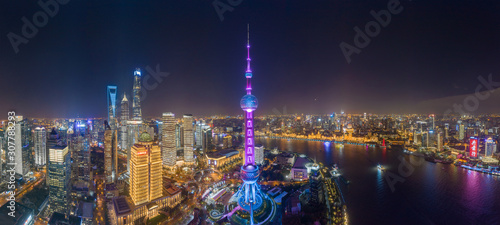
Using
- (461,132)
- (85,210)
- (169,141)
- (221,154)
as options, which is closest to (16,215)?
(85,210)

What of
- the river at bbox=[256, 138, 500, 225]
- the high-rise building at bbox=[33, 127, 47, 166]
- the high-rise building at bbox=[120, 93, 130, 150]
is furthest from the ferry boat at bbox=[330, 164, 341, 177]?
the high-rise building at bbox=[33, 127, 47, 166]

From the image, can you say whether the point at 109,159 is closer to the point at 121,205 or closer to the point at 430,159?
the point at 121,205

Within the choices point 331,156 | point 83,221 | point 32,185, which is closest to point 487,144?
point 331,156

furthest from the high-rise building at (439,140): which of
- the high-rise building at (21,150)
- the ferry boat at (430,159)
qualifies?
the high-rise building at (21,150)

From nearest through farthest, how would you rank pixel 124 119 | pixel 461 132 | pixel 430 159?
1. pixel 430 159
2. pixel 124 119
3. pixel 461 132

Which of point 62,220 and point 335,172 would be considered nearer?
point 62,220
